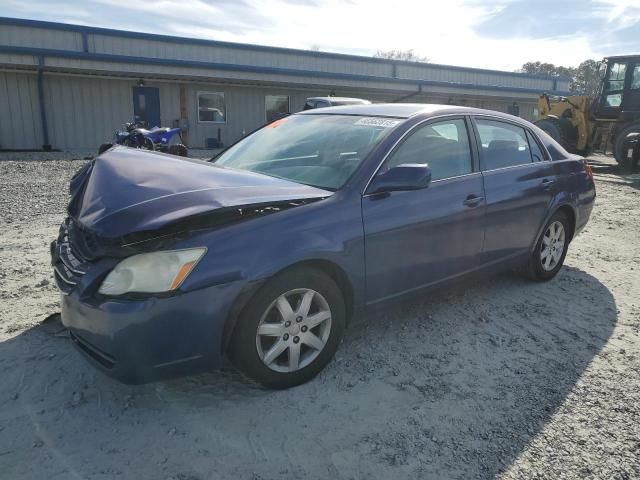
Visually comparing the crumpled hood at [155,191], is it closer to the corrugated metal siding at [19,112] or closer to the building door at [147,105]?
the corrugated metal siding at [19,112]

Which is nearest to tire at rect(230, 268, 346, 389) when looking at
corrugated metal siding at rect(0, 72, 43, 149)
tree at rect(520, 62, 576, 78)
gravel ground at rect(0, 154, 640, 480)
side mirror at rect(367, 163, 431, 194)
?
gravel ground at rect(0, 154, 640, 480)

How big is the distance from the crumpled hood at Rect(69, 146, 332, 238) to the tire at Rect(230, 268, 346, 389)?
482 mm

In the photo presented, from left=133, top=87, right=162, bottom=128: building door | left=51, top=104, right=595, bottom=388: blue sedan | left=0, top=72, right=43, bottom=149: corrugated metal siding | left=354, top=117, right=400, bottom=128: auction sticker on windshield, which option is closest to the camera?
left=51, top=104, right=595, bottom=388: blue sedan

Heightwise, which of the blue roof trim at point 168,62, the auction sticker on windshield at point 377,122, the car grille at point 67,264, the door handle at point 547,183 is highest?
the blue roof trim at point 168,62

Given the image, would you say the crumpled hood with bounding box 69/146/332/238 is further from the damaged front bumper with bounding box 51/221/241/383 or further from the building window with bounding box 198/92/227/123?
the building window with bounding box 198/92/227/123

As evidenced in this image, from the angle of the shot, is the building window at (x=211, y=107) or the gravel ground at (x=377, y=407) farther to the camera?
the building window at (x=211, y=107)

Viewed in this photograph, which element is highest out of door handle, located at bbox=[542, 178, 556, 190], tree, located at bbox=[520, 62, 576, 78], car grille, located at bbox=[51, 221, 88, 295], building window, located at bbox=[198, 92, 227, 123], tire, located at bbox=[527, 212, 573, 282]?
tree, located at bbox=[520, 62, 576, 78]

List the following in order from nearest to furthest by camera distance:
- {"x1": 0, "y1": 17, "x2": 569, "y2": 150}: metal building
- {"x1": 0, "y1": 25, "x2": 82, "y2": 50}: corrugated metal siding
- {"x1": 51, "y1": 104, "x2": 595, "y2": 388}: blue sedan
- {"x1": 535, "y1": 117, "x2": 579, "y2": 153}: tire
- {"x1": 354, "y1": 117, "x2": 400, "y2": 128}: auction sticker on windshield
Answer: {"x1": 51, "y1": 104, "x2": 595, "y2": 388}: blue sedan < {"x1": 354, "y1": 117, "x2": 400, "y2": 128}: auction sticker on windshield < {"x1": 0, "y1": 17, "x2": 569, "y2": 150}: metal building < {"x1": 0, "y1": 25, "x2": 82, "y2": 50}: corrugated metal siding < {"x1": 535, "y1": 117, "x2": 579, "y2": 153}: tire

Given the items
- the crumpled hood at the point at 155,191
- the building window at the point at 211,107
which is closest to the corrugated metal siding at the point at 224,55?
the building window at the point at 211,107

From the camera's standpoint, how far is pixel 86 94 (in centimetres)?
1711

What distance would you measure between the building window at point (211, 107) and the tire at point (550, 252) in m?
16.7

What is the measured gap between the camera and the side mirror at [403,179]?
119 inches

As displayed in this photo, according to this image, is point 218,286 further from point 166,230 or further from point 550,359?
point 550,359

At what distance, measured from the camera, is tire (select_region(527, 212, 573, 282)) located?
4566 mm
